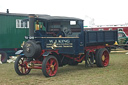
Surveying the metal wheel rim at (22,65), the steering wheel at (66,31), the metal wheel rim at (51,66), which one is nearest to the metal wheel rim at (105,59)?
the steering wheel at (66,31)

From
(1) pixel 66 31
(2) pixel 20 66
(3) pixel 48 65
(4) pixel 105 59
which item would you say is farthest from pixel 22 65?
(4) pixel 105 59

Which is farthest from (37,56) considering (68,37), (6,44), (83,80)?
(6,44)

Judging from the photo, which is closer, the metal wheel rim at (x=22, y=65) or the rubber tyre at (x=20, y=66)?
the rubber tyre at (x=20, y=66)

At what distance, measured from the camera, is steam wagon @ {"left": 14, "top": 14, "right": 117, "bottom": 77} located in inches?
384

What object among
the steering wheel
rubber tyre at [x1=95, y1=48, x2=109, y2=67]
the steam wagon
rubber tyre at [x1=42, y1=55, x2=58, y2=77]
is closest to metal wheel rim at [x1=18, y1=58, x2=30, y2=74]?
the steam wagon

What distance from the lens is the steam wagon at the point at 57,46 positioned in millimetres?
9750

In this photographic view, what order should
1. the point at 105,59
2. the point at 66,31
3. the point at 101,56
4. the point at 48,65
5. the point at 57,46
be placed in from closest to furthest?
the point at 48,65 → the point at 57,46 → the point at 66,31 → the point at 101,56 → the point at 105,59

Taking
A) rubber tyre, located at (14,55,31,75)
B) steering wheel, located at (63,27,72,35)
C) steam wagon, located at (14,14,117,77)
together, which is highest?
steering wheel, located at (63,27,72,35)

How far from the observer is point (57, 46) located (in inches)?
397

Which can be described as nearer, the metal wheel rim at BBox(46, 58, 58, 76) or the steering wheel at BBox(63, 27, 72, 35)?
the metal wheel rim at BBox(46, 58, 58, 76)

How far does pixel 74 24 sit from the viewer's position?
1177 cm

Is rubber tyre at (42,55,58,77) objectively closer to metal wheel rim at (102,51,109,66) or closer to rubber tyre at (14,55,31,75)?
rubber tyre at (14,55,31,75)

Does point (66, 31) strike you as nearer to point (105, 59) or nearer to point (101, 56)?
point (101, 56)

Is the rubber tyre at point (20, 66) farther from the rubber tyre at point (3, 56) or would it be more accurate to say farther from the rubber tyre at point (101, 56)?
the rubber tyre at point (3, 56)
